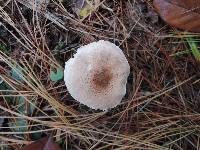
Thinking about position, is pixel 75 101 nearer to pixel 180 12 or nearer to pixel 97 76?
pixel 97 76

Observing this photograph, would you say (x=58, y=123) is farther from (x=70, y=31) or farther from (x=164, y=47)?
(x=164, y=47)

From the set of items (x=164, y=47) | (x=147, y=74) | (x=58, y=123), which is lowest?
(x=58, y=123)

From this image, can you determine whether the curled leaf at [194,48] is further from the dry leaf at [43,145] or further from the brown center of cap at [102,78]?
the dry leaf at [43,145]

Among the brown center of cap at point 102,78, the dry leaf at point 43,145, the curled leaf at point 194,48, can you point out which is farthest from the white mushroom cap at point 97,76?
the curled leaf at point 194,48

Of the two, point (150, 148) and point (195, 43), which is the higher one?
point (195, 43)

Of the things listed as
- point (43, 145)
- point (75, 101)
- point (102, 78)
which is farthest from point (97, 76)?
point (43, 145)

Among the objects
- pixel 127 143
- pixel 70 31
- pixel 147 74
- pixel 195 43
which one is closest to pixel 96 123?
pixel 127 143
